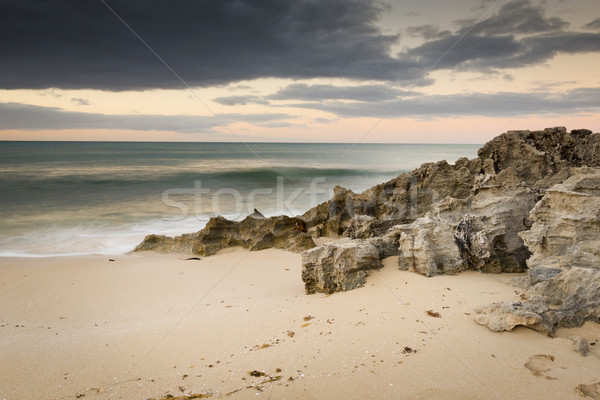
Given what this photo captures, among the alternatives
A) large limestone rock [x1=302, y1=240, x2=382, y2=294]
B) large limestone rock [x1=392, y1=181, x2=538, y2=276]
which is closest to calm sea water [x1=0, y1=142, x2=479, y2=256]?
large limestone rock [x1=302, y1=240, x2=382, y2=294]

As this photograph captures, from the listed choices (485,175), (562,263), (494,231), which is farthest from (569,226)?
(485,175)

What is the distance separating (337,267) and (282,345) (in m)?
1.36

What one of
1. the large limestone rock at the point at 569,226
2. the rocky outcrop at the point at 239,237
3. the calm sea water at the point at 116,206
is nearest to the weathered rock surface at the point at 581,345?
the large limestone rock at the point at 569,226

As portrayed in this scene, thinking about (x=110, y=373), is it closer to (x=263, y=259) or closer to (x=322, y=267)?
(x=322, y=267)

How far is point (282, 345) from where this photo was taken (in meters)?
3.00

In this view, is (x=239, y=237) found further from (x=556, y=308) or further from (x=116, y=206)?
(x=116, y=206)

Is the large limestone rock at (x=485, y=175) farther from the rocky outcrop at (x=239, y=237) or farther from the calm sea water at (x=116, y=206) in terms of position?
the calm sea water at (x=116, y=206)

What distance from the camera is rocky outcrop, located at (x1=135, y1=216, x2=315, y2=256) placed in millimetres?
7090

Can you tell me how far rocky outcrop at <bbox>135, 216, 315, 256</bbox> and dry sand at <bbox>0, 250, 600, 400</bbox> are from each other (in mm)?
2174

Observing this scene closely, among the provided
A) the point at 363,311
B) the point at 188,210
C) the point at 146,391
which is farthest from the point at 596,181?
the point at 188,210

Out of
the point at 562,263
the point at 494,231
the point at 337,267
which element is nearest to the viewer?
the point at 562,263

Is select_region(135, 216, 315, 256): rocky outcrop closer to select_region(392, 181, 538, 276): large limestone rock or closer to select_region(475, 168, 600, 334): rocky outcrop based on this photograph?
select_region(392, 181, 538, 276): large limestone rock

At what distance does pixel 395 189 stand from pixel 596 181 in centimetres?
341

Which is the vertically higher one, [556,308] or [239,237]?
[556,308]
